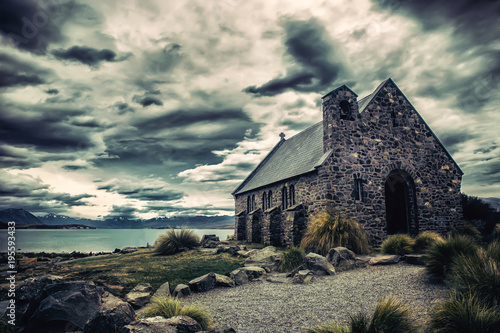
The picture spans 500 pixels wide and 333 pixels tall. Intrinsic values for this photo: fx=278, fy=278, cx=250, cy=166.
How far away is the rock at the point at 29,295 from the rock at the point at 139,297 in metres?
1.82

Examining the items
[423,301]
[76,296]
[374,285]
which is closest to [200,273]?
[76,296]

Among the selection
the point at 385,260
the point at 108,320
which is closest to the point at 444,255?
the point at 385,260

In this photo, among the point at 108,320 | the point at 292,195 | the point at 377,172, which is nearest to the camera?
the point at 108,320

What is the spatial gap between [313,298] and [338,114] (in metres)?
12.7

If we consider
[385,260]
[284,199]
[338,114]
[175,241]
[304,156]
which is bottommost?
[175,241]

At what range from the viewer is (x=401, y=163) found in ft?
60.1

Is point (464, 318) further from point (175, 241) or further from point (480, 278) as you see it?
point (175, 241)

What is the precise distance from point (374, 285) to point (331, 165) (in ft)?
31.5

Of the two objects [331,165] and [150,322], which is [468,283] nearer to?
[150,322]

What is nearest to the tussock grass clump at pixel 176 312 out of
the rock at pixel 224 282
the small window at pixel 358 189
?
the rock at pixel 224 282

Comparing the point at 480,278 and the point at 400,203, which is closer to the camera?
the point at 480,278

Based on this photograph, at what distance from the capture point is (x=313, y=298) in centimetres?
718

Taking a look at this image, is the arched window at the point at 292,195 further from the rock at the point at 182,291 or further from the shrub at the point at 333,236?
the rock at the point at 182,291

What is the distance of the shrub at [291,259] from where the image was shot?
36.8 ft
